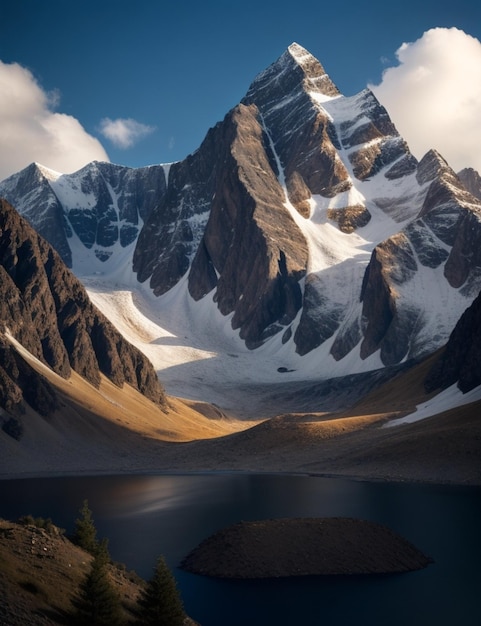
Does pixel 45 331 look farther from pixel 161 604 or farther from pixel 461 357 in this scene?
pixel 161 604

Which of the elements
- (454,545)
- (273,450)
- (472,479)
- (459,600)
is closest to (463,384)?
(273,450)

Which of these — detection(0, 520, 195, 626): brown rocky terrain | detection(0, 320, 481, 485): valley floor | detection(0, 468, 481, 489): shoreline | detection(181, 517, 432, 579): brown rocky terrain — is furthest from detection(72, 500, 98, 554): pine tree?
detection(0, 320, 481, 485): valley floor

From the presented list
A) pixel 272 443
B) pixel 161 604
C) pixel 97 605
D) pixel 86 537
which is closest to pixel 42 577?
pixel 97 605

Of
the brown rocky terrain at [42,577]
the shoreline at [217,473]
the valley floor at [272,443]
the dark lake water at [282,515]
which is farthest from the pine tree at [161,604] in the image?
the valley floor at [272,443]

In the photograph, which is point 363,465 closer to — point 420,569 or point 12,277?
point 420,569

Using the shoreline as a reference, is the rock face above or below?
above

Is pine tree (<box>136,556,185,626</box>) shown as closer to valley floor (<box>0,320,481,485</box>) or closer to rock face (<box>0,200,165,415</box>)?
valley floor (<box>0,320,481,485</box>)
